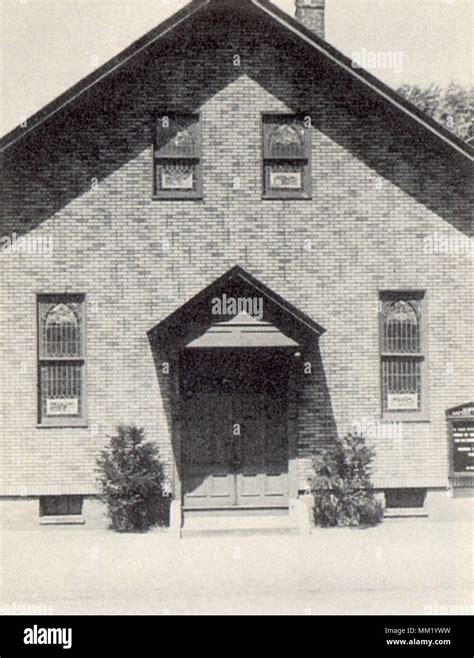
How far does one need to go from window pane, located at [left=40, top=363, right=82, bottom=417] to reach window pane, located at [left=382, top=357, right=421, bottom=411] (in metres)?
5.06

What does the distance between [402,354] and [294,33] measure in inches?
218

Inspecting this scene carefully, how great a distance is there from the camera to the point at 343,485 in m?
13.8

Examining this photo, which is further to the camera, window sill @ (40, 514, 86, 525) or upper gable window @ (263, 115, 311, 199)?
upper gable window @ (263, 115, 311, 199)

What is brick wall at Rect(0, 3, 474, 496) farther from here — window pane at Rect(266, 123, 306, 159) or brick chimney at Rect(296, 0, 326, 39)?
brick chimney at Rect(296, 0, 326, 39)

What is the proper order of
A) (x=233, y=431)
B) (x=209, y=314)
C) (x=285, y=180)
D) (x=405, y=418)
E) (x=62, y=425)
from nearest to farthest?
1. (x=209, y=314)
2. (x=62, y=425)
3. (x=233, y=431)
4. (x=405, y=418)
5. (x=285, y=180)

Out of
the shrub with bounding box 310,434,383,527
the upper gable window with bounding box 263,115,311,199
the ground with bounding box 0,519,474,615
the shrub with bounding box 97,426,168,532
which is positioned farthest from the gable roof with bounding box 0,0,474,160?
the ground with bounding box 0,519,474,615

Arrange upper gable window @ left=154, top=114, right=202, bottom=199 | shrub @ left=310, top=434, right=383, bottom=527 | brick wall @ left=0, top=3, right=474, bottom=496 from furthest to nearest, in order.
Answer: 1. upper gable window @ left=154, top=114, right=202, bottom=199
2. brick wall @ left=0, top=3, right=474, bottom=496
3. shrub @ left=310, top=434, right=383, bottom=527

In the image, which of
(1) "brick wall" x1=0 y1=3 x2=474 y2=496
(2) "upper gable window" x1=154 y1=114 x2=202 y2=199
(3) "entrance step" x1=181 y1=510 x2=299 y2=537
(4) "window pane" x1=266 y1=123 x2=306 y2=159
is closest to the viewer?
(3) "entrance step" x1=181 y1=510 x2=299 y2=537

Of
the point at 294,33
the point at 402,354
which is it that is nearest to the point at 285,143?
the point at 294,33

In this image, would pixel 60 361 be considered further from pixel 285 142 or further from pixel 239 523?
pixel 285 142

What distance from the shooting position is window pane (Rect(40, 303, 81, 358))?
14617mm

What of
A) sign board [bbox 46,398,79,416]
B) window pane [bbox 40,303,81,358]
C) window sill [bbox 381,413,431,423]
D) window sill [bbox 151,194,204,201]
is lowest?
window sill [bbox 381,413,431,423]

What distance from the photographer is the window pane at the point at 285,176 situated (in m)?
14.9

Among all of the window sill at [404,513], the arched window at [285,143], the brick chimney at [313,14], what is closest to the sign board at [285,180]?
the arched window at [285,143]
